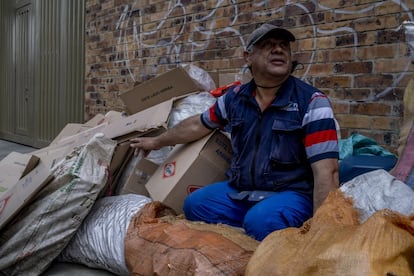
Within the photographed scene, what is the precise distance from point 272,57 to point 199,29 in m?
2.19

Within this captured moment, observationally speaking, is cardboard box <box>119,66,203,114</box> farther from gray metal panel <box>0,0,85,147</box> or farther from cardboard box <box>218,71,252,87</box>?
gray metal panel <box>0,0,85,147</box>

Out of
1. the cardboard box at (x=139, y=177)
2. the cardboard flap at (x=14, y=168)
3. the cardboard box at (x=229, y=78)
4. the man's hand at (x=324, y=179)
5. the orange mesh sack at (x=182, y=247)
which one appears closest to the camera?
the orange mesh sack at (x=182, y=247)

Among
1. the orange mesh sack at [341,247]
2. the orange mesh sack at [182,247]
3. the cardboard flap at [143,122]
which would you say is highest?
the cardboard flap at [143,122]

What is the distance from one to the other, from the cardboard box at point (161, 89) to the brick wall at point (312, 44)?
0.74 m

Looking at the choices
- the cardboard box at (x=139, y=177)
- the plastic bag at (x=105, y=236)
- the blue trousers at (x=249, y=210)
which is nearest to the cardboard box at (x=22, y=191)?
the plastic bag at (x=105, y=236)

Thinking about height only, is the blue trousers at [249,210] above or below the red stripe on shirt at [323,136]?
below

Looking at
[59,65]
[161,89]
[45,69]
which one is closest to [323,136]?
[161,89]

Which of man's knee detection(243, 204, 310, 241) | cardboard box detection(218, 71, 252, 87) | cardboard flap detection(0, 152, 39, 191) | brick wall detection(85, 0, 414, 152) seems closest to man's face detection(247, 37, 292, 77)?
man's knee detection(243, 204, 310, 241)

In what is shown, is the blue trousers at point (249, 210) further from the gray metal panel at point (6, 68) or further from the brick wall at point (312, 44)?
the gray metal panel at point (6, 68)

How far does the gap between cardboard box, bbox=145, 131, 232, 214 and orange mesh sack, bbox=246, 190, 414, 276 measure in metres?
1.10

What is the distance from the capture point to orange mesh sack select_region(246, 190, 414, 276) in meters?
1.29

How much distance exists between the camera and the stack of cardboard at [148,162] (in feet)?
8.73

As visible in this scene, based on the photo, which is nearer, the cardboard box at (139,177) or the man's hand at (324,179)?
the man's hand at (324,179)

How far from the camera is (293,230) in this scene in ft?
5.32
